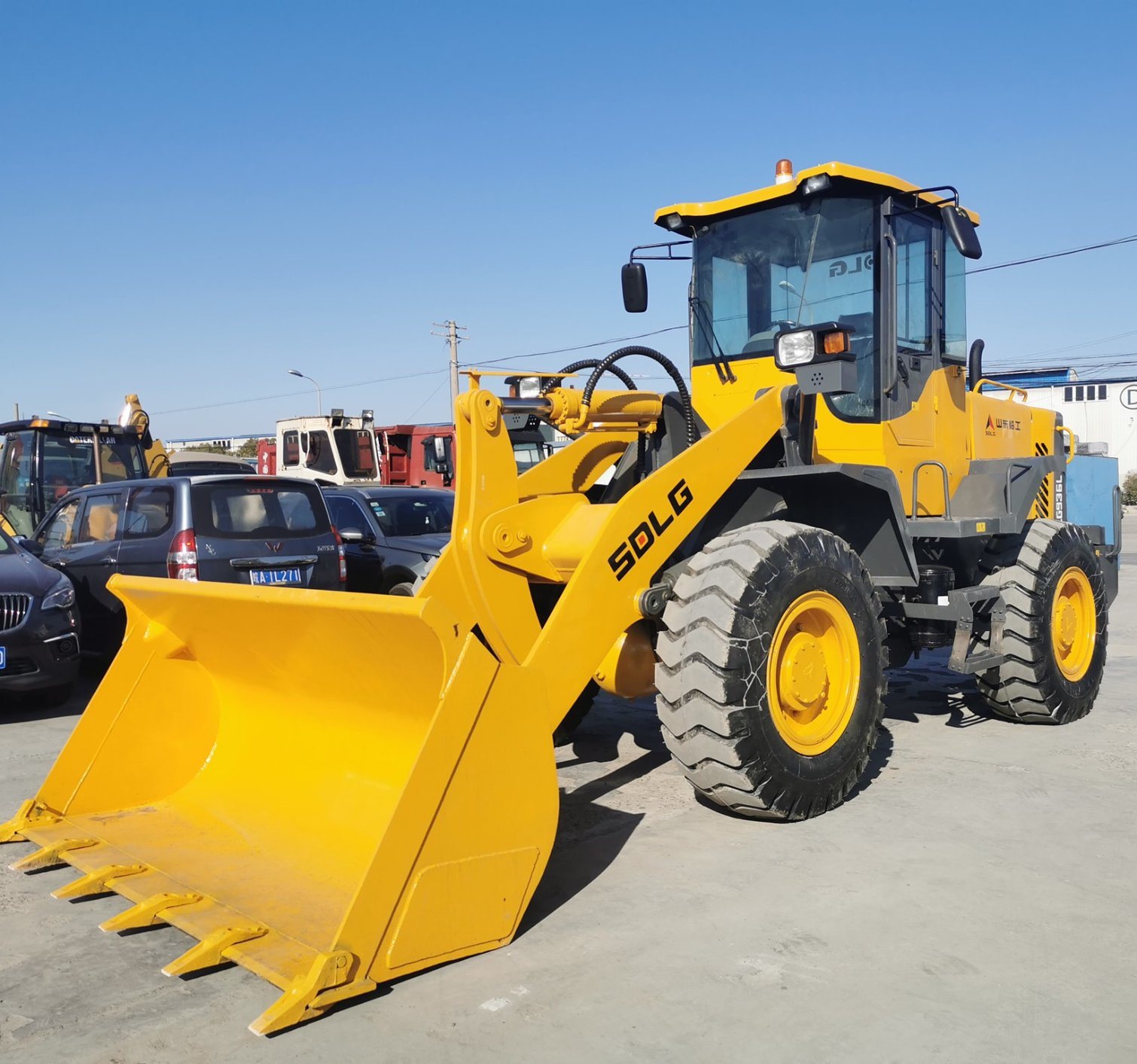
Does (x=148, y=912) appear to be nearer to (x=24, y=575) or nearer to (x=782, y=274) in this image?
(x=782, y=274)

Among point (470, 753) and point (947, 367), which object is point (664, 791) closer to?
point (470, 753)

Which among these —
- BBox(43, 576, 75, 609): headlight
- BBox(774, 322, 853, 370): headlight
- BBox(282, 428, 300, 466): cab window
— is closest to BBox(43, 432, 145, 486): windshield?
BBox(43, 576, 75, 609): headlight

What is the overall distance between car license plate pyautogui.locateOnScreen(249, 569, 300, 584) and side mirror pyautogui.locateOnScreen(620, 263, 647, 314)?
11.9ft

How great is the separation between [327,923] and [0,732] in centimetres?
466

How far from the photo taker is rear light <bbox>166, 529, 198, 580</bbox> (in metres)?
7.85

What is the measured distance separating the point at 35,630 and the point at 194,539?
4.11 ft

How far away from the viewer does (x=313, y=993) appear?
2.92 meters

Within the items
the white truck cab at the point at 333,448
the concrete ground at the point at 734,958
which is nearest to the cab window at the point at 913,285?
the concrete ground at the point at 734,958

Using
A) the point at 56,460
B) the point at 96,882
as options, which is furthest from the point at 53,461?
the point at 96,882

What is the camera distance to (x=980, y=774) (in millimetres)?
5547

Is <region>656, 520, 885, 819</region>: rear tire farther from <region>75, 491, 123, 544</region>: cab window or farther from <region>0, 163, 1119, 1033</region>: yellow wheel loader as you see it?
<region>75, 491, 123, 544</region>: cab window

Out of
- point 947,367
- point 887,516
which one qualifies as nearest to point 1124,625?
point 947,367

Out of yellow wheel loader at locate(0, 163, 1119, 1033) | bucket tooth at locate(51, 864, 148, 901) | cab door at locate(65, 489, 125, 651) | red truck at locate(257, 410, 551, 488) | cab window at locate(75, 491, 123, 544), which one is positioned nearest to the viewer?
yellow wheel loader at locate(0, 163, 1119, 1033)

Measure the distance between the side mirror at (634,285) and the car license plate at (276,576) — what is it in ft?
11.9
